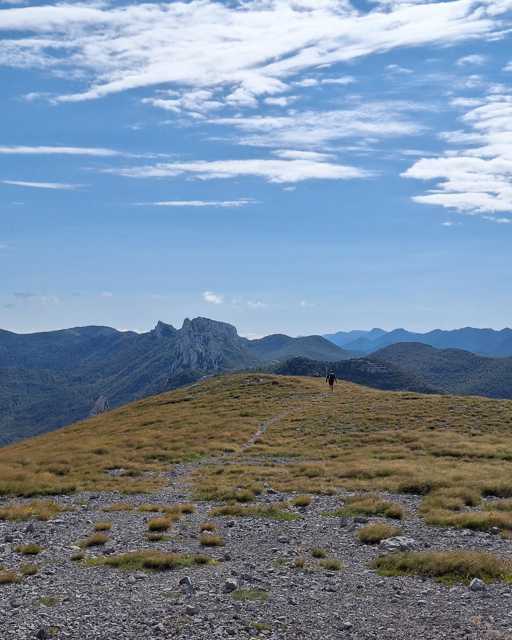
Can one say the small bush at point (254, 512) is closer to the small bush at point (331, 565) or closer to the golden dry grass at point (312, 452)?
the golden dry grass at point (312, 452)

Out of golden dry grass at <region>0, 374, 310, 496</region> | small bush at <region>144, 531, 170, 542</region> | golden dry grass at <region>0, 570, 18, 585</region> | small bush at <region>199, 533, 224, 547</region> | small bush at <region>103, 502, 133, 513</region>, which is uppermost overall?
golden dry grass at <region>0, 570, 18, 585</region>

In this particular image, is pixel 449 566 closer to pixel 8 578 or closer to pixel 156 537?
pixel 156 537

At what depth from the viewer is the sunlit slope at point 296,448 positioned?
3331cm

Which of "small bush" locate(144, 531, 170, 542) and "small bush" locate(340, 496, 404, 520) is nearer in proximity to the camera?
"small bush" locate(144, 531, 170, 542)

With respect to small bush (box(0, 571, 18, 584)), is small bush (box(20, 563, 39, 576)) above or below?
below

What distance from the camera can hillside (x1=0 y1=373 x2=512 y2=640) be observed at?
46.2 feet

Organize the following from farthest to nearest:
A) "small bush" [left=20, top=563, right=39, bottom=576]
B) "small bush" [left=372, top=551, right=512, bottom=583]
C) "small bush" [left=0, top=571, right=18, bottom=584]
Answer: "small bush" [left=20, top=563, right=39, bottom=576]
"small bush" [left=372, top=551, right=512, bottom=583]
"small bush" [left=0, top=571, right=18, bottom=584]

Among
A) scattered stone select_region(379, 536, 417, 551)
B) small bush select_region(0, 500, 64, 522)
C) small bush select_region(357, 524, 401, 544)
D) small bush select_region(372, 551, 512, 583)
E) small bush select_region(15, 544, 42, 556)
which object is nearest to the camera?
small bush select_region(372, 551, 512, 583)

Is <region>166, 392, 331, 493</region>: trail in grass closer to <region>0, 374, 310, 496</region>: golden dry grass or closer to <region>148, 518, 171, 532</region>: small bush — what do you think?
<region>0, 374, 310, 496</region>: golden dry grass

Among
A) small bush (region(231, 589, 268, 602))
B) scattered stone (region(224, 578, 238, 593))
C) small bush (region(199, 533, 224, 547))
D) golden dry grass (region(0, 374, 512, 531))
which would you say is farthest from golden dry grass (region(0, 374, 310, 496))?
small bush (region(231, 589, 268, 602))

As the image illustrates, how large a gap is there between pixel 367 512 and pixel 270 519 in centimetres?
406

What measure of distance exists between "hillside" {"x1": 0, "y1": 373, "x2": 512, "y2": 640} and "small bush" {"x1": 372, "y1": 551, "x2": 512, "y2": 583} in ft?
0.16

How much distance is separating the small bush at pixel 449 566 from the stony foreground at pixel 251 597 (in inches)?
22.4

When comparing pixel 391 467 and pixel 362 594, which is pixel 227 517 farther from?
pixel 391 467
